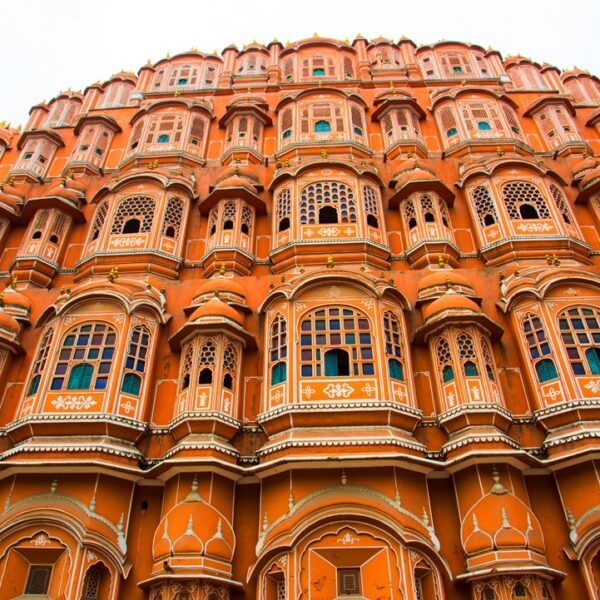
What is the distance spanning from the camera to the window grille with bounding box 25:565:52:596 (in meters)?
12.1

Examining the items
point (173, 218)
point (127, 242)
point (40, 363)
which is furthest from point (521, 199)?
point (40, 363)

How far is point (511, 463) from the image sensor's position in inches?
502

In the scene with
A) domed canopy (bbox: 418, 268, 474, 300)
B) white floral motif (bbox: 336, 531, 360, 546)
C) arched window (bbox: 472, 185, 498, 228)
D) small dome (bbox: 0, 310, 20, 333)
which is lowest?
white floral motif (bbox: 336, 531, 360, 546)

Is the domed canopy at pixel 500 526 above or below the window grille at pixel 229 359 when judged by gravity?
below

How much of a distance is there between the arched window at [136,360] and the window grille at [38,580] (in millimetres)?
4060

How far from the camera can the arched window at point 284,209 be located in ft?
63.6

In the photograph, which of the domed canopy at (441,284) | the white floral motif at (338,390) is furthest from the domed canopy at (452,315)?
the white floral motif at (338,390)

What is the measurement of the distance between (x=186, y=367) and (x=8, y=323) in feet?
17.1

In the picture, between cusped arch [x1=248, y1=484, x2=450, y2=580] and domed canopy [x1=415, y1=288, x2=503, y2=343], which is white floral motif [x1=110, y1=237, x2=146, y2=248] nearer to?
domed canopy [x1=415, y1=288, x2=503, y2=343]

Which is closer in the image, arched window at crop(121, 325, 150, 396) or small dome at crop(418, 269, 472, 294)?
arched window at crop(121, 325, 150, 396)

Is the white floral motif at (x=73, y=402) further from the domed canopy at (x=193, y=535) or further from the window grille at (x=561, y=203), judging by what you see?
the window grille at (x=561, y=203)

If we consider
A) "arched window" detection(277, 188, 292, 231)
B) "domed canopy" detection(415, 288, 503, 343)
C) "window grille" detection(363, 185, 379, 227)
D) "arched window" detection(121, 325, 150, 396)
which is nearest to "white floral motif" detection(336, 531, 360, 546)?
"domed canopy" detection(415, 288, 503, 343)

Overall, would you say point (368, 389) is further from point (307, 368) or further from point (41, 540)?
point (41, 540)

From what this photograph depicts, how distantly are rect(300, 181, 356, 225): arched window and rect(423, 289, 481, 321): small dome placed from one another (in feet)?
15.6
